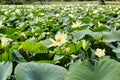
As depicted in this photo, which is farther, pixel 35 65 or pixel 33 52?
pixel 33 52

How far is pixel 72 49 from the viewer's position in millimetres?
1759

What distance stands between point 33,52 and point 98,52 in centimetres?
39

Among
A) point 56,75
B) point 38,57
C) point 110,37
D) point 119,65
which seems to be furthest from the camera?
point 110,37

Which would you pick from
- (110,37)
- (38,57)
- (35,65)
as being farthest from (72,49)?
(35,65)

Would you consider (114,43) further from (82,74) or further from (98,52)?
(82,74)

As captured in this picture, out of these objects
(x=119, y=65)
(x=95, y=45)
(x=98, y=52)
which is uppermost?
(x=119, y=65)

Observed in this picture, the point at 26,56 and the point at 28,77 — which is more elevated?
the point at 28,77

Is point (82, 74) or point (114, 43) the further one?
point (114, 43)

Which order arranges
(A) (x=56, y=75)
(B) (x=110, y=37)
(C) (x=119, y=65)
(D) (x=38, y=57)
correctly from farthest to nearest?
(B) (x=110, y=37), (D) (x=38, y=57), (A) (x=56, y=75), (C) (x=119, y=65)

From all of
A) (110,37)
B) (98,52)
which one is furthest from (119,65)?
(110,37)

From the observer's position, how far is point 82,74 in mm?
1120

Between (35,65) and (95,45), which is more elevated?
(35,65)

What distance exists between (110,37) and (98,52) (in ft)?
1.57

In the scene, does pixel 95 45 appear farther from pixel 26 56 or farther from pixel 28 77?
pixel 28 77
